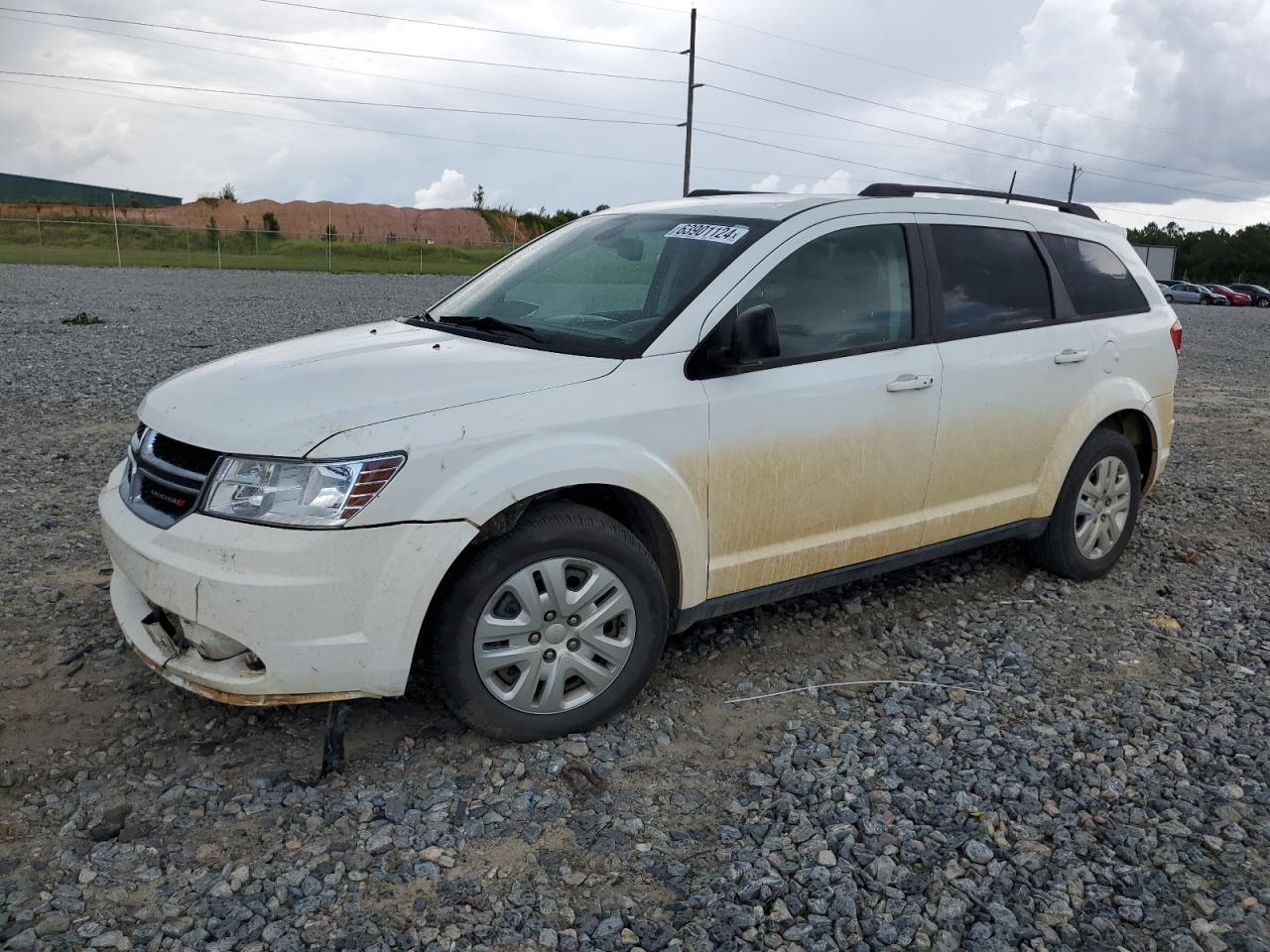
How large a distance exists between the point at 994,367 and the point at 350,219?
61.8 metres

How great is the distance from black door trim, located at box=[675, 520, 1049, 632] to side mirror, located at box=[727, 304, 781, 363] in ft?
3.05

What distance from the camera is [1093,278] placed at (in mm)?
5195

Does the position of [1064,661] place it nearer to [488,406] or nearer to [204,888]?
[488,406]

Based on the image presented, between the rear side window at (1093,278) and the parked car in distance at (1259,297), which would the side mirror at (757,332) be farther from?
the parked car in distance at (1259,297)

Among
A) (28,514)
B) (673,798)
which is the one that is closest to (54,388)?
(28,514)

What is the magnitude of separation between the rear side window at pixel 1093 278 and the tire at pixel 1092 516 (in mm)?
620

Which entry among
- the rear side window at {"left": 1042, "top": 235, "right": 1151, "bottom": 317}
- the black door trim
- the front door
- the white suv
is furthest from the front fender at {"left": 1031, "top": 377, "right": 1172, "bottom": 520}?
the front door

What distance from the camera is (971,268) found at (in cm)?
465

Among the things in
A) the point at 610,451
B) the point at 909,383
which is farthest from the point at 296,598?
the point at 909,383

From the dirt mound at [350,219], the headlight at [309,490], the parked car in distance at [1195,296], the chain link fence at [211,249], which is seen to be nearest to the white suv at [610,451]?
the headlight at [309,490]

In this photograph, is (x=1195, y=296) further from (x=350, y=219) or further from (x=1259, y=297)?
(x=350, y=219)

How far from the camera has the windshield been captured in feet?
12.7

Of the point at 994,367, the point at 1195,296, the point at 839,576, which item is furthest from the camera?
the point at 1195,296

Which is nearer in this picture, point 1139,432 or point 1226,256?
point 1139,432
